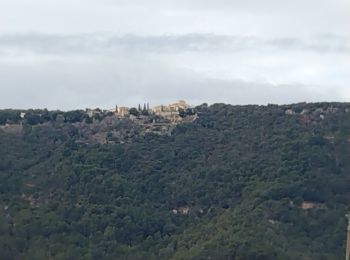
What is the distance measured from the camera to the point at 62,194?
91312mm

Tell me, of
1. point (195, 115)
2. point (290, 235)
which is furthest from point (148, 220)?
A: point (195, 115)

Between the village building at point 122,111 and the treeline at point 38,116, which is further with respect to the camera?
Answer: the village building at point 122,111

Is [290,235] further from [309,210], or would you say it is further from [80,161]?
[80,161]

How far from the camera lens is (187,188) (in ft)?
303

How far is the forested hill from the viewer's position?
83.2 m

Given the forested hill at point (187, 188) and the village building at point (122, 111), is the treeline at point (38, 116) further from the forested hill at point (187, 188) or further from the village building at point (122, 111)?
the village building at point (122, 111)

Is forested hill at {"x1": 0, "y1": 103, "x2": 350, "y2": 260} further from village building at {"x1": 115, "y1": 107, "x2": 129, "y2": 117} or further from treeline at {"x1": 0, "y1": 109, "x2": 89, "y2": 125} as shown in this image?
village building at {"x1": 115, "y1": 107, "x2": 129, "y2": 117}

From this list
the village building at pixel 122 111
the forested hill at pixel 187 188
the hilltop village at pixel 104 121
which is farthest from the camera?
the village building at pixel 122 111

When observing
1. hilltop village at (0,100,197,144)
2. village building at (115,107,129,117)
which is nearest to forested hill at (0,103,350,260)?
hilltop village at (0,100,197,144)

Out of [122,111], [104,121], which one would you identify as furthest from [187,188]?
[122,111]

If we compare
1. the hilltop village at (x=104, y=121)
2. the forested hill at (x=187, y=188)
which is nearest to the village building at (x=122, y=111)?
the hilltop village at (x=104, y=121)

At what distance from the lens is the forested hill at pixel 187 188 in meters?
83.2

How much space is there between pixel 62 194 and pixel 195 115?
19490mm

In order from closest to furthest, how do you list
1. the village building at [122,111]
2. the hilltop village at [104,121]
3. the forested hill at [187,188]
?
the forested hill at [187,188]
the hilltop village at [104,121]
the village building at [122,111]
